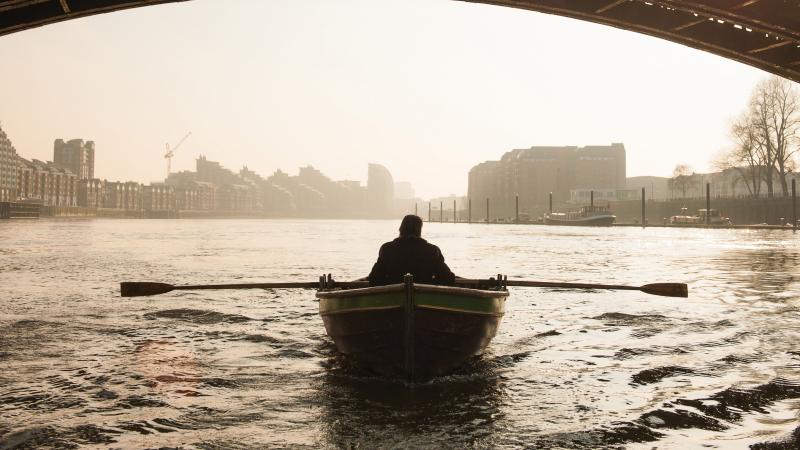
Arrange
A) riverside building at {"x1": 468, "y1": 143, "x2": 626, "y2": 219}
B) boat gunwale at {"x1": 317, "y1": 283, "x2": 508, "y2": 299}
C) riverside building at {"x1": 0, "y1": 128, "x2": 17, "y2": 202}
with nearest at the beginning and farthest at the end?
boat gunwale at {"x1": 317, "y1": 283, "x2": 508, "y2": 299}
riverside building at {"x1": 0, "y1": 128, "x2": 17, "y2": 202}
riverside building at {"x1": 468, "y1": 143, "x2": 626, "y2": 219}

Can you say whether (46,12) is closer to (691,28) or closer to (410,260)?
(410,260)

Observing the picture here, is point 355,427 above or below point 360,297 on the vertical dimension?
below

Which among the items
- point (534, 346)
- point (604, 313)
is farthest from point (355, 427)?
point (604, 313)

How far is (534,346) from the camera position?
10039mm

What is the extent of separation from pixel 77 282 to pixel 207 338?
10.8m

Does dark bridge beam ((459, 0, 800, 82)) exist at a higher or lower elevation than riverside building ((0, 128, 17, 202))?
lower

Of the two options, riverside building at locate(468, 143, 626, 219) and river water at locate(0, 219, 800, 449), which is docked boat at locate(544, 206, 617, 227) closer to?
riverside building at locate(468, 143, 626, 219)

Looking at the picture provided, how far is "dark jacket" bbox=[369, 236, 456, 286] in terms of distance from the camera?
7.72 metres

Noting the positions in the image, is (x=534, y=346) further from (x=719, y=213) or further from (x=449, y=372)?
(x=719, y=213)

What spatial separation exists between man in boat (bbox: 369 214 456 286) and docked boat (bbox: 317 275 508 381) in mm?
595

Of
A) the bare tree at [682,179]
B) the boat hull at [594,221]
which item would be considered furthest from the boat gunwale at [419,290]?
the bare tree at [682,179]

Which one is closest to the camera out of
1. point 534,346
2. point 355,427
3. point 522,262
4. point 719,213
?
point 355,427

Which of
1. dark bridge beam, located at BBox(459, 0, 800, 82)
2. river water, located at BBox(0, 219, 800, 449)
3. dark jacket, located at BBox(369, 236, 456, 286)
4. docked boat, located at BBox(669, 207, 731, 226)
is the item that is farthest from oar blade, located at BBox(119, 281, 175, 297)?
docked boat, located at BBox(669, 207, 731, 226)

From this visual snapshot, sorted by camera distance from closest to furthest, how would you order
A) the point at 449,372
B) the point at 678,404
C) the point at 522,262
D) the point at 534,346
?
the point at 678,404 → the point at 449,372 → the point at 534,346 → the point at 522,262
